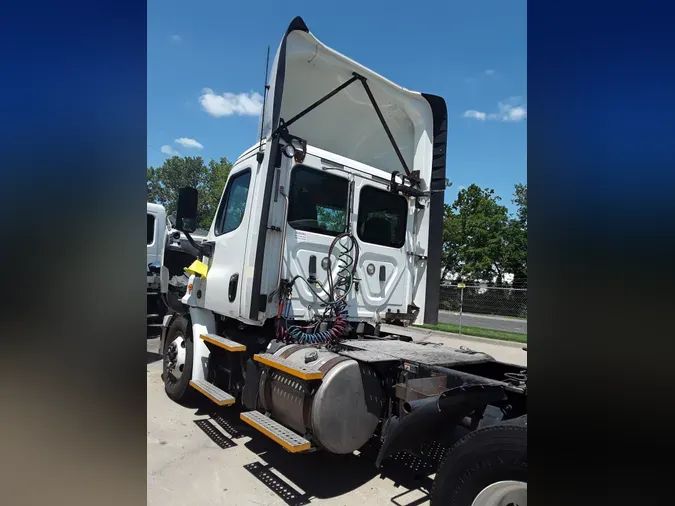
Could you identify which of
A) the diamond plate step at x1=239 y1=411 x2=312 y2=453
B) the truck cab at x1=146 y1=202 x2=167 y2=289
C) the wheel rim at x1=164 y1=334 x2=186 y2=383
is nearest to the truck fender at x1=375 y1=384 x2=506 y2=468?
the diamond plate step at x1=239 y1=411 x2=312 y2=453

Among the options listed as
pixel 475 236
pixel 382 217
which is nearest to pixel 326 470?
pixel 382 217

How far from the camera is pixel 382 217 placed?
5004 millimetres

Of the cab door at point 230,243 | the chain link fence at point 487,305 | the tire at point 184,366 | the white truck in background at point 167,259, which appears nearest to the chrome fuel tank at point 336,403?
the cab door at point 230,243

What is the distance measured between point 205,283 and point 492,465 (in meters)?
3.80

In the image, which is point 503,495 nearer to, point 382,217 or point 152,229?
point 382,217

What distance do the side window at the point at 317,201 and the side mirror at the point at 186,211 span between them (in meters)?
1.16

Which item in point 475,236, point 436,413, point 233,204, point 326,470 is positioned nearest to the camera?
point 436,413

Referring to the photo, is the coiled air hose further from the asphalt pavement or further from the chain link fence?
the asphalt pavement

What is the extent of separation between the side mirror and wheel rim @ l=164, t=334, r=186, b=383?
162 cm

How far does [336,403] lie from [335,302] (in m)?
1.37
